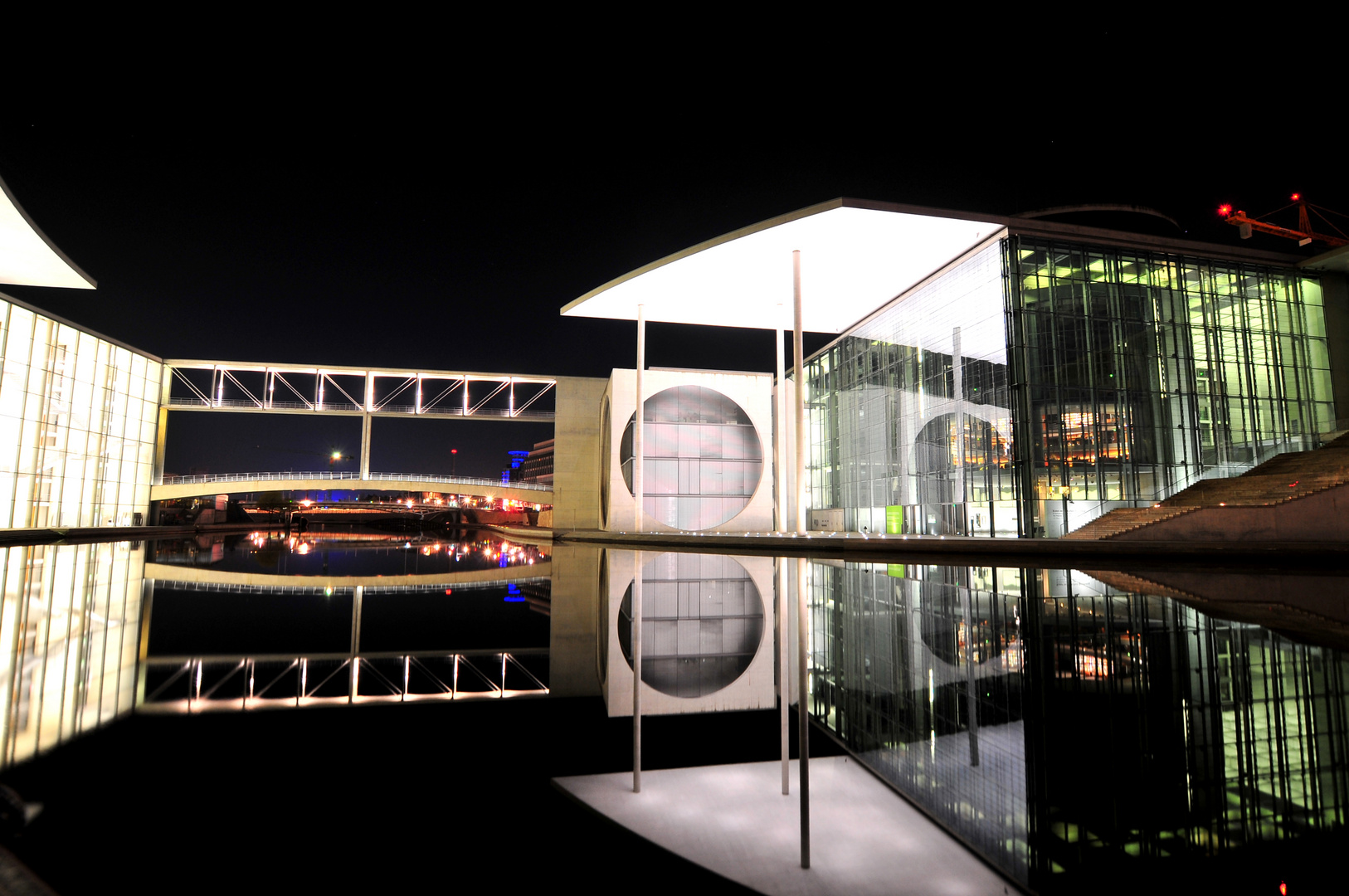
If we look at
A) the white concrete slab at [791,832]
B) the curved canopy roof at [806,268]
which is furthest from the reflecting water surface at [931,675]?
the curved canopy roof at [806,268]

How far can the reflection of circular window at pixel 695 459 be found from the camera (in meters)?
26.8

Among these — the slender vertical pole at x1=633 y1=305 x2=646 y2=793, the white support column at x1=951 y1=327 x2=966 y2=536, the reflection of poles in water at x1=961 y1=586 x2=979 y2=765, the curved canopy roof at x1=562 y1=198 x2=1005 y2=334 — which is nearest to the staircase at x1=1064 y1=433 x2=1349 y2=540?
the white support column at x1=951 y1=327 x2=966 y2=536

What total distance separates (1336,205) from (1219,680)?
52591 mm

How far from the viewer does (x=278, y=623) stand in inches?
261

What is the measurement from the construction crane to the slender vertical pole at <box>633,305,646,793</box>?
121 feet

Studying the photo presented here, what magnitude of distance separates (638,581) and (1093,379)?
15.2 metres

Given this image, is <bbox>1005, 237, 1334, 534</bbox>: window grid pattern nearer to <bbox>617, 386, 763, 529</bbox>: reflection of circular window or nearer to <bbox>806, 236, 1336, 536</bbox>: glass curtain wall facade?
<bbox>806, 236, 1336, 536</bbox>: glass curtain wall facade

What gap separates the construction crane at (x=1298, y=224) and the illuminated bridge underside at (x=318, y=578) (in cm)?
4520

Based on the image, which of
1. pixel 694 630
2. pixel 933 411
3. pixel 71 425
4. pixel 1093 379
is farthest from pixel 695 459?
pixel 71 425

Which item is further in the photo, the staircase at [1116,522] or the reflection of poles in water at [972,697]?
the staircase at [1116,522]

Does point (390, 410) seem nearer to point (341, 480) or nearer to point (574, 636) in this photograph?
point (341, 480)

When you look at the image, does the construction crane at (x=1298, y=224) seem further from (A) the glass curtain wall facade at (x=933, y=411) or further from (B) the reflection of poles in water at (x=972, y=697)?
(B) the reflection of poles in water at (x=972, y=697)

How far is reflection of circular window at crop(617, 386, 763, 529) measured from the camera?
26.8m

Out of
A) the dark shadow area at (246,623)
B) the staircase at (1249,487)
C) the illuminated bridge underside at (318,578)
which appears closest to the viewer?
the dark shadow area at (246,623)
